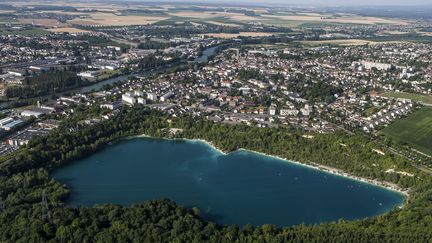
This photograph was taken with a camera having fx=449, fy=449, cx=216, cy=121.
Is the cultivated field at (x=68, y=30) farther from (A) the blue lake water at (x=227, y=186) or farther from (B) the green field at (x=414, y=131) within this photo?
(B) the green field at (x=414, y=131)

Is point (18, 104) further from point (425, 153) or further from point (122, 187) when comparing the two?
point (425, 153)

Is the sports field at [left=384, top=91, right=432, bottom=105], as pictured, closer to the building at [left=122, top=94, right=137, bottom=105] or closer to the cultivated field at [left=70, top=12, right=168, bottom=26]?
the building at [left=122, top=94, right=137, bottom=105]

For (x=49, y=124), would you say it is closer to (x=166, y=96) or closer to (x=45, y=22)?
(x=166, y=96)

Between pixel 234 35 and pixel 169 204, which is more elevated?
pixel 169 204

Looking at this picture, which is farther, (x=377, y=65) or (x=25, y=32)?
(x=25, y=32)

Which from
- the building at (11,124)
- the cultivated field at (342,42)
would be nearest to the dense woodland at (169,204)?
the building at (11,124)

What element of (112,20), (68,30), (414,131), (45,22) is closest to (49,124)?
(414,131)
